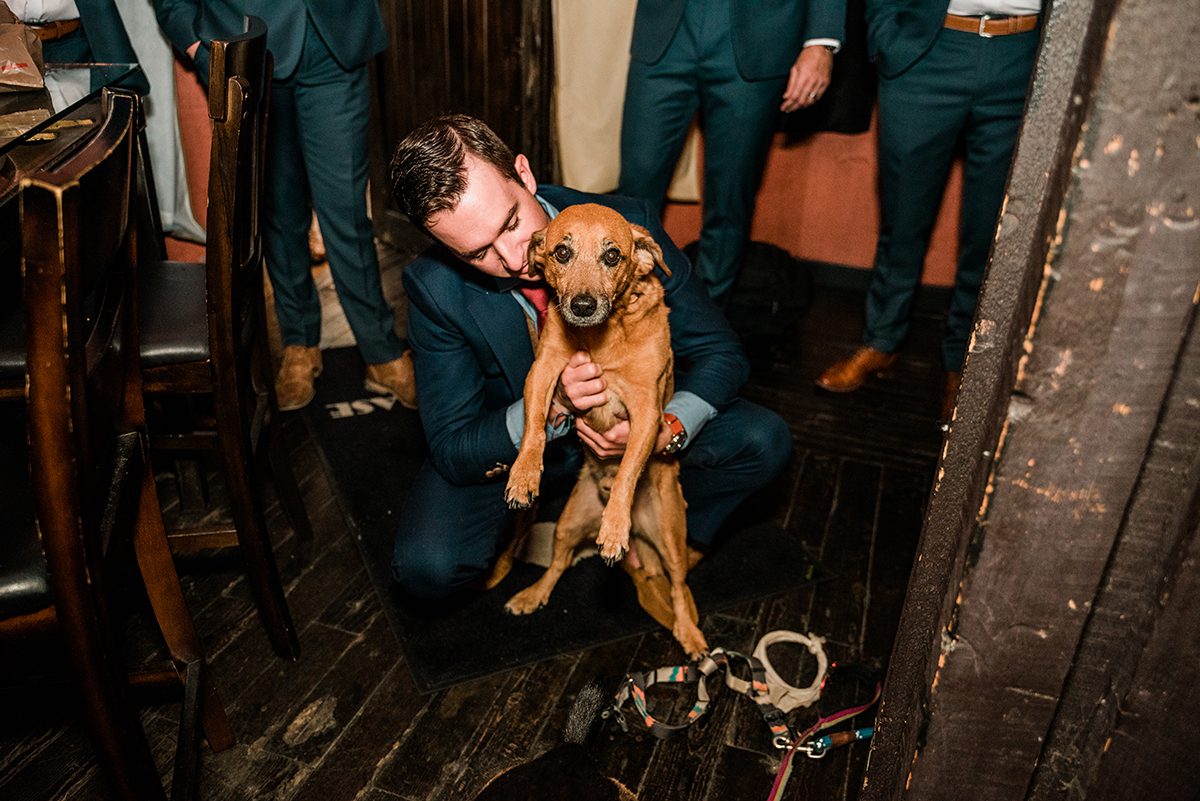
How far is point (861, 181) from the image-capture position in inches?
185

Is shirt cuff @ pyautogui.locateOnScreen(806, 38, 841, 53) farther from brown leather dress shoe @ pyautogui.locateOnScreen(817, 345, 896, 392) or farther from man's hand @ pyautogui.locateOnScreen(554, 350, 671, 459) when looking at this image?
man's hand @ pyautogui.locateOnScreen(554, 350, 671, 459)

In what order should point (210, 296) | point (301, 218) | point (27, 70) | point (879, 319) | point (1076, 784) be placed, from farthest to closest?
point (879, 319), point (301, 218), point (27, 70), point (210, 296), point (1076, 784)

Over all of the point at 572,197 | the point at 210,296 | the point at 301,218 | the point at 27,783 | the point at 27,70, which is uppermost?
the point at 27,70

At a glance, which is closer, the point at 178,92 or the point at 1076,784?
the point at 1076,784

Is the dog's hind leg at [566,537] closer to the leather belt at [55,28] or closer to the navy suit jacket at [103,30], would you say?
the navy suit jacket at [103,30]

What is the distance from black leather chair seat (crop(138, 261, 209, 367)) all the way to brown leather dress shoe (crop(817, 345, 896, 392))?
2.56 metres

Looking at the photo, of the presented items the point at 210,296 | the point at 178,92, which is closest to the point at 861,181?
the point at 178,92

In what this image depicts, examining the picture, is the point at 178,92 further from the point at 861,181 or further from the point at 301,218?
the point at 861,181

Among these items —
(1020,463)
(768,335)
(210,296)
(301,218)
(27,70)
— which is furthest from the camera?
(768,335)

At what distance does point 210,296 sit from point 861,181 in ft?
12.0

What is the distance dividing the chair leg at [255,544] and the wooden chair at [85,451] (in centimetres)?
30

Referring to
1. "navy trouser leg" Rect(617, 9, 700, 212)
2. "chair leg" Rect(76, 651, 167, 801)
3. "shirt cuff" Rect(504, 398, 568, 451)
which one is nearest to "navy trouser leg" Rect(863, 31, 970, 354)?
"navy trouser leg" Rect(617, 9, 700, 212)

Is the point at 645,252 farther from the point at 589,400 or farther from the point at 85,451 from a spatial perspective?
the point at 85,451

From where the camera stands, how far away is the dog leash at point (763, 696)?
212 centimetres
